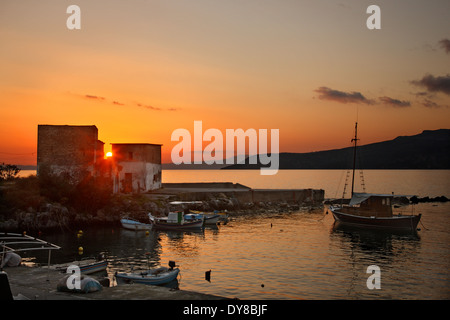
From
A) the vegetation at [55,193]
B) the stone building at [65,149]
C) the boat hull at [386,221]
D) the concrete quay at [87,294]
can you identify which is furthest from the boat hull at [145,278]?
the boat hull at [386,221]

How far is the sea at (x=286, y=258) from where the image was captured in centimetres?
2623

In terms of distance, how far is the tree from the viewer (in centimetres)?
6059

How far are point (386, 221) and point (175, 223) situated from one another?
27760mm

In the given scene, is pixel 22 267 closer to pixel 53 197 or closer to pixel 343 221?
pixel 53 197

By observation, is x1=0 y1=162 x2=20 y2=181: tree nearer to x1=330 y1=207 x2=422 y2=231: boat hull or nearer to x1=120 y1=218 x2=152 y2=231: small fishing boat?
x1=120 y1=218 x2=152 y2=231: small fishing boat

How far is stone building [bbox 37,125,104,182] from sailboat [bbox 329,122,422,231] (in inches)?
1463

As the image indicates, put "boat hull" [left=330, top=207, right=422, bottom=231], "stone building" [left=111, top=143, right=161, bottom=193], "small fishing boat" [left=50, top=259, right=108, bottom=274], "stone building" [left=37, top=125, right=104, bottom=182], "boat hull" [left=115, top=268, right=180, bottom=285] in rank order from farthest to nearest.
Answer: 1. "stone building" [left=111, top=143, right=161, bottom=193]
2. "stone building" [left=37, top=125, right=104, bottom=182]
3. "boat hull" [left=330, top=207, right=422, bottom=231]
4. "small fishing boat" [left=50, top=259, right=108, bottom=274]
5. "boat hull" [left=115, top=268, right=180, bottom=285]

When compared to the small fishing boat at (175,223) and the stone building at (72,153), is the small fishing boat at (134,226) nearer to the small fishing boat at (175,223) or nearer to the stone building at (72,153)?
the small fishing boat at (175,223)

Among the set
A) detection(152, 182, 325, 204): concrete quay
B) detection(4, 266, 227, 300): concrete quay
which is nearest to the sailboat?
detection(152, 182, 325, 204): concrete quay

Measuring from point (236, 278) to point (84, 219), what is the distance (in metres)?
30.0

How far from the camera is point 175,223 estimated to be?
164 ft

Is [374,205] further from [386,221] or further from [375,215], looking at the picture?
[386,221]
